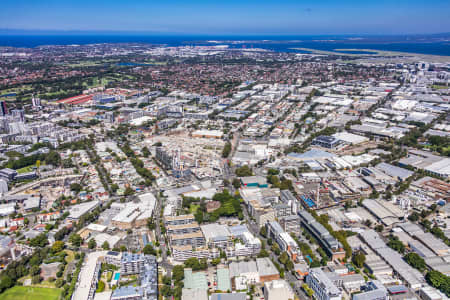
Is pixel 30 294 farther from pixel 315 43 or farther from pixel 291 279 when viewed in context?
pixel 315 43

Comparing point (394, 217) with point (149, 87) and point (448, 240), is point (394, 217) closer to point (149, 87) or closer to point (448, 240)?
point (448, 240)

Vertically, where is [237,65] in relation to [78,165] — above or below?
above

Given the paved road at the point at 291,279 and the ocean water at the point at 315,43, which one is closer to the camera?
the paved road at the point at 291,279

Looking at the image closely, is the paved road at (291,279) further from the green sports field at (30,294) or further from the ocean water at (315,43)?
the ocean water at (315,43)

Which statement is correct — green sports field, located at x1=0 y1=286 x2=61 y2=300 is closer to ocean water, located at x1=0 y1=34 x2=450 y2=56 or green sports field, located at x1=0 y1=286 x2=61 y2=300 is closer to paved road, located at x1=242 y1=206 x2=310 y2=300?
paved road, located at x1=242 y1=206 x2=310 y2=300

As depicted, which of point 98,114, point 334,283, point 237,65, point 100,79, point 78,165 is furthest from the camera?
point 237,65

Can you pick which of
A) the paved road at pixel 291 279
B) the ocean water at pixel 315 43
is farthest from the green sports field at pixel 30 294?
the ocean water at pixel 315 43

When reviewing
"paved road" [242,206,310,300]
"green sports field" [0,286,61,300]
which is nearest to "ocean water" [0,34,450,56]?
"paved road" [242,206,310,300]

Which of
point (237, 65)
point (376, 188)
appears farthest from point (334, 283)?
point (237, 65)

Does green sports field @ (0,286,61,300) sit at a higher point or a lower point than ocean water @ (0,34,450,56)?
lower
